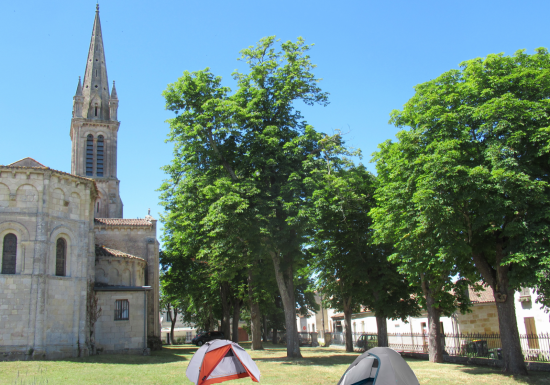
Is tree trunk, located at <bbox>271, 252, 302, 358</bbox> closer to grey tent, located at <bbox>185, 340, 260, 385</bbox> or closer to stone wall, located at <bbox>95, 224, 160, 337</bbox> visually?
grey tent, located at <bbox>185, 340, 260, 385</bbox>

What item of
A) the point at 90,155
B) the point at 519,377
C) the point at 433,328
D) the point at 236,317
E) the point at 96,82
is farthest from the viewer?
the point at 96,82

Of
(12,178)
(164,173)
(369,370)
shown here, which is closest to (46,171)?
(12,178)

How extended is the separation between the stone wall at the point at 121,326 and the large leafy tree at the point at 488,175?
18065 mm

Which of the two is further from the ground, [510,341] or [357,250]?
[357,250]

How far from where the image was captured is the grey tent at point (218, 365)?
12445mm

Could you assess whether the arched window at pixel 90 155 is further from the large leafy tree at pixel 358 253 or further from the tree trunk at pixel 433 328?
the tree trunk at pixel 433 328

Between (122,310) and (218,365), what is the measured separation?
17250mm

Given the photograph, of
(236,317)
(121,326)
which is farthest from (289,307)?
(236,317)

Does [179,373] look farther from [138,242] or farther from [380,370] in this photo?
[138,242]

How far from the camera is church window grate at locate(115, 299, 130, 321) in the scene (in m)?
27.6

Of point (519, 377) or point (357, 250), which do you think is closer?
point (519, 377)

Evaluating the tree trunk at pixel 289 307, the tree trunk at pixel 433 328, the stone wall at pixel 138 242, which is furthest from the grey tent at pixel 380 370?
the stone wall at pixel 138 242

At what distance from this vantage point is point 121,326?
90.2 feet

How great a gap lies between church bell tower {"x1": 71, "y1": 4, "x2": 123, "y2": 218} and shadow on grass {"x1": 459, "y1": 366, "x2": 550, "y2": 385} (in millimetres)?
43587
